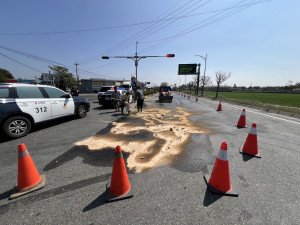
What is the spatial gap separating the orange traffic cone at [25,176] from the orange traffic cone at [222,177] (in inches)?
113

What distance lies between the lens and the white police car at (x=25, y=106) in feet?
13.2

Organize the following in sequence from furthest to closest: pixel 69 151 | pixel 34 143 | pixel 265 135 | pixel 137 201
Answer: pixel 265 135 → pixel 34 143 → pixel 69 151 → pixel 137 201

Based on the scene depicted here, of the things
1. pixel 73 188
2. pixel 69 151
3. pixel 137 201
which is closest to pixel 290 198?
pixel 137 201

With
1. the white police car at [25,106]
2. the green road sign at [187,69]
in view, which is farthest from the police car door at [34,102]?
the green road sign at [187,69]

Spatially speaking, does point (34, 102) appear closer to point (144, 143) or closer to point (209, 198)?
point (144, 143)

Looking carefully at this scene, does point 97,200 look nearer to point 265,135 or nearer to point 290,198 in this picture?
point 290,198

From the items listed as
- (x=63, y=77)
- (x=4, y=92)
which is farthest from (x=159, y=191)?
(x=63, y=77)

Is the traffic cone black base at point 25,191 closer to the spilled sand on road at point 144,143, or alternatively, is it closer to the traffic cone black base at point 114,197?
the traffic cone black base at point 114,197

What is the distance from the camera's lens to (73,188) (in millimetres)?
2201

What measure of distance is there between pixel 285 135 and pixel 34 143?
8.49 metres

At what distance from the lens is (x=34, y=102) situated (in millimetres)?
4629

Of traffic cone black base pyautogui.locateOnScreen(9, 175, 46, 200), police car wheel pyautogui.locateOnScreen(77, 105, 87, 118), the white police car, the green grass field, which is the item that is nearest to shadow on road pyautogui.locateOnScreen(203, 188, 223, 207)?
traffic cone black base pyautogui.locateOnScreen(9, 175, 46, 200)

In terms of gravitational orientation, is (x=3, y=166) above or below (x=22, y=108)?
below

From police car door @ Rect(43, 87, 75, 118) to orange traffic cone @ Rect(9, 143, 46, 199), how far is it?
12.3ft
